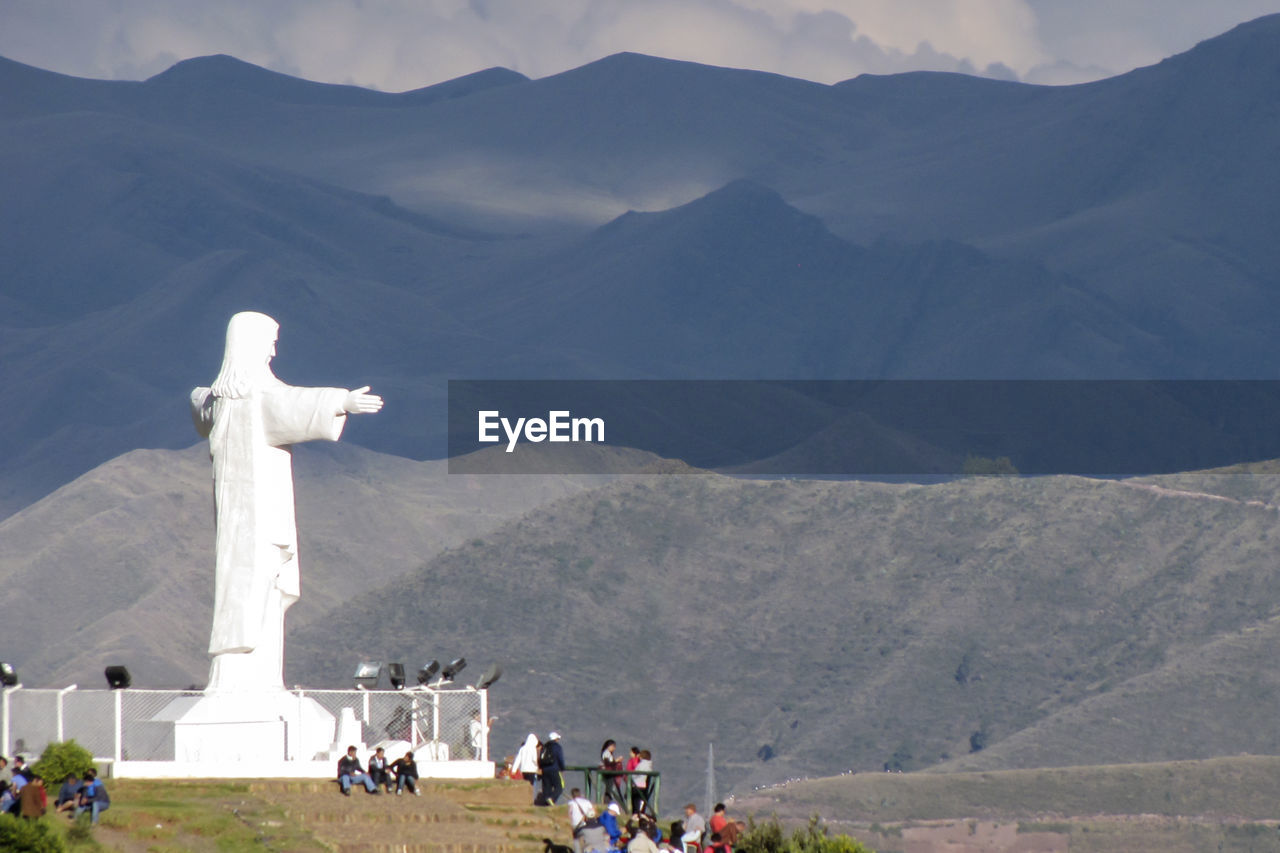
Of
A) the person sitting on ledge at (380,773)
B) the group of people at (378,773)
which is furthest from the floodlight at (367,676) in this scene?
the person sitting on ledge at (380,773)

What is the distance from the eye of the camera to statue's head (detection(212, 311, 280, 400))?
27625 mm

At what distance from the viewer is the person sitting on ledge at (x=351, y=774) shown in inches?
981

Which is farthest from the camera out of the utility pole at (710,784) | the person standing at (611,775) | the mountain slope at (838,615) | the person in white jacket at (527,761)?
the mountain slope at (838,615)

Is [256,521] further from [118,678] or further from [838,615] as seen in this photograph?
[838,615]

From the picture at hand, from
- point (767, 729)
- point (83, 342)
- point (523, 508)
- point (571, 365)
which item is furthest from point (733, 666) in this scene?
point (83, 342)

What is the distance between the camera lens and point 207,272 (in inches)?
7362

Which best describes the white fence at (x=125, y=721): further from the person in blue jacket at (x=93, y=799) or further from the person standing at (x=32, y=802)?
the person standing at (x=32, y=802)

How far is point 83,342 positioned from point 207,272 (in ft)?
40.7

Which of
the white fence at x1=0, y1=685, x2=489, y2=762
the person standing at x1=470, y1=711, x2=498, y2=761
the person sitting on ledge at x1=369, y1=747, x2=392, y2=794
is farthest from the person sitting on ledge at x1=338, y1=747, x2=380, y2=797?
the person standing at x1=470, y1=711, x2=498, y2=761

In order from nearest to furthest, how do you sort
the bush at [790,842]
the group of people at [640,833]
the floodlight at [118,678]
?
the group of people at [640,833] → the bush at [790,842] → the floodlight at [118,678]

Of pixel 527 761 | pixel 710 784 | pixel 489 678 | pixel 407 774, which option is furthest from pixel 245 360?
pixel 710 784

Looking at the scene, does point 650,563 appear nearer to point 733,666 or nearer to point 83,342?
point 733,666

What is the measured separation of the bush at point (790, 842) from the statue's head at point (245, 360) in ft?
27.1

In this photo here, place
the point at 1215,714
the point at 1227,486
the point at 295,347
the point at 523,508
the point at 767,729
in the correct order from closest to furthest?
the point at 1215,714
the point at 767,729
the point at 1227,486
the point at 523,508
the point at 295,347
